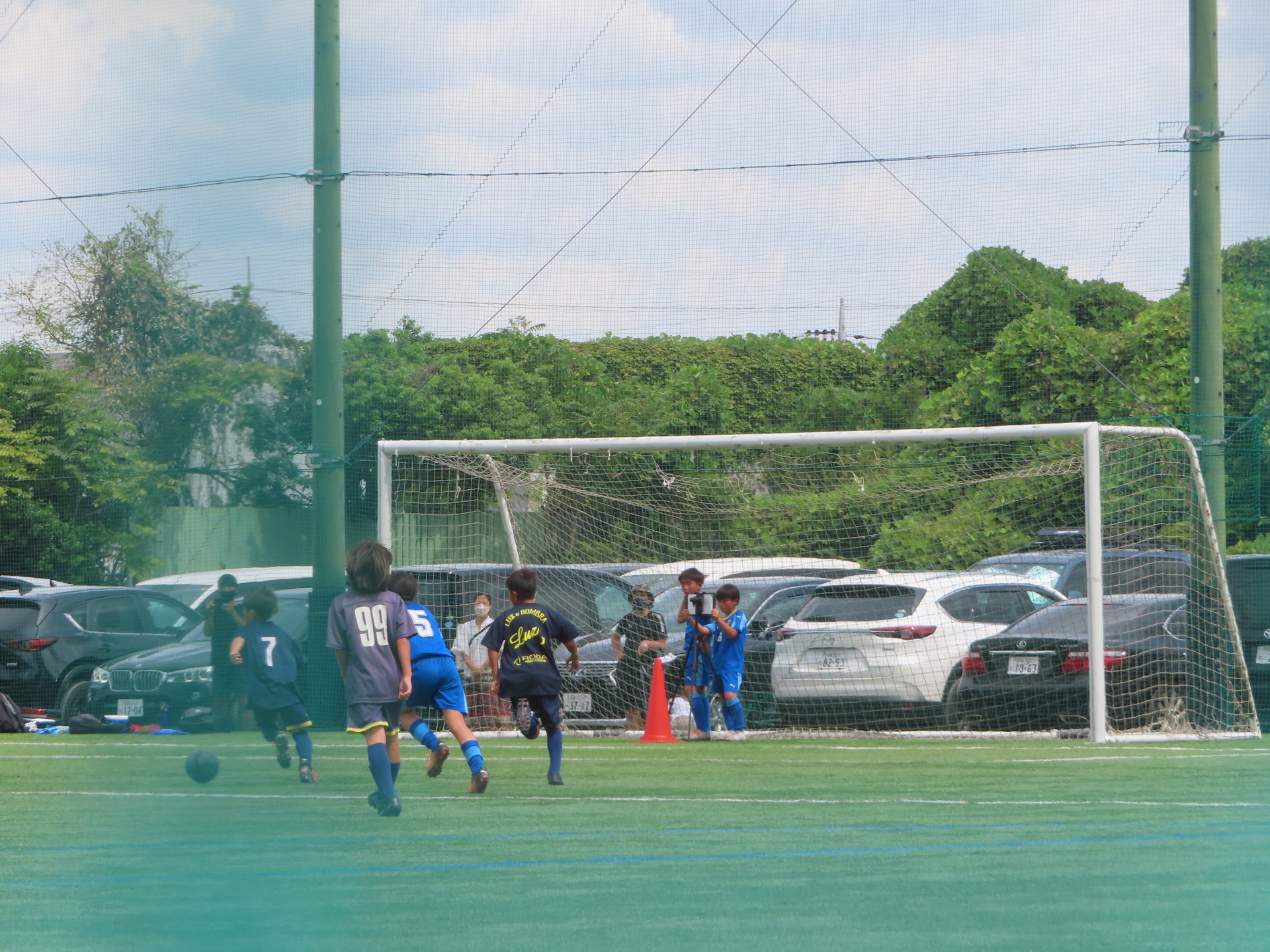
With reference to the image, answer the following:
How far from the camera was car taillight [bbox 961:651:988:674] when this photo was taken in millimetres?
13258

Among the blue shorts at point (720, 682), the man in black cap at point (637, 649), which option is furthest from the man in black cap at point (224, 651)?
the man in black cap at point (637, 649)

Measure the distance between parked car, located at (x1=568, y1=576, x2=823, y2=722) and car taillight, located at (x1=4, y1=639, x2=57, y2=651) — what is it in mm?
5089

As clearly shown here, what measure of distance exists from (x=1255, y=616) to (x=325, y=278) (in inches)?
480

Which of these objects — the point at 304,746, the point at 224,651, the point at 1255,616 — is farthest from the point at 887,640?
the point at 224,651

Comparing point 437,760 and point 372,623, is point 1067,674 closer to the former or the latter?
point 437,760

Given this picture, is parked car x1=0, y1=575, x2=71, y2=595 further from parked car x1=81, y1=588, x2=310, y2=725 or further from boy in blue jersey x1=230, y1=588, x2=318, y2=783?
boy in blue jersey x1=230, y1=588, x2=318, y2=783

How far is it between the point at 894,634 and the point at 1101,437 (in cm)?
259

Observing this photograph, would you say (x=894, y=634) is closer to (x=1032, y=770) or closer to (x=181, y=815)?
(x=1032, y=770)

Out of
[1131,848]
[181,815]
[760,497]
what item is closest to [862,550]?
[760,497]

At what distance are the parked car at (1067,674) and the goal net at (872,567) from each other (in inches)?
0.7

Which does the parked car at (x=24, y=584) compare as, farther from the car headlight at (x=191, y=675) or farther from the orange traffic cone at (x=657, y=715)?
the car headlight at (x=191, y=675)

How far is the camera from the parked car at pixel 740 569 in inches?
590

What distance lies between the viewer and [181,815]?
8.04 ft

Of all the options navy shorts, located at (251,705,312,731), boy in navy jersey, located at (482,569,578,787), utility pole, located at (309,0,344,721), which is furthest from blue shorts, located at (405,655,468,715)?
navy shorts, located at (251,705,312,731)
